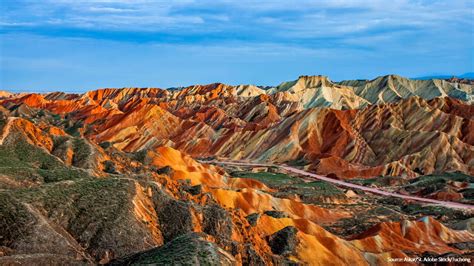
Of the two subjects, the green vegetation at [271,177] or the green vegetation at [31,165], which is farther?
the green vegetation at [271,177]

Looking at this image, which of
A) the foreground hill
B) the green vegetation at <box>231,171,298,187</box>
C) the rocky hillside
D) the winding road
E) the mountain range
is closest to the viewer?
the foreground hill

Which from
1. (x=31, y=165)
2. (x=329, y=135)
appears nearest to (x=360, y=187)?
(x=329, y=135)

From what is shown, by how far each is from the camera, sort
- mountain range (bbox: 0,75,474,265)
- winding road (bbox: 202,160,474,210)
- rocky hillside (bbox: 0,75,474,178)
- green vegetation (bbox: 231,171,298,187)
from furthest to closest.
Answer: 1. rocky hillside (bbox: 0,75,474,178)
2. green vegetation (bbox: 231,171,298,187)
3. winding road (bbox: 202,160,474,210)
4. mountain range (bbox: 0,75,474,265)

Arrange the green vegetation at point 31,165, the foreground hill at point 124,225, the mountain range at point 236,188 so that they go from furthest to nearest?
the green vegetation at point 31,165 < the mountain range at point 236,188 < the foreground hill at point 124,225

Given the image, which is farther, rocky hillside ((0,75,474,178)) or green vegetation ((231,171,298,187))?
rocky hillside ((0,75,474,178))

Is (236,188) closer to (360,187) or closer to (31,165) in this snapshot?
(31,165)

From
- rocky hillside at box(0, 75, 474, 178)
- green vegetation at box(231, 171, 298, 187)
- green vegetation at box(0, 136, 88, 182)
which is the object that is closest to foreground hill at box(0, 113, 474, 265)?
green vegetation at box(0, 136, 88, 182)

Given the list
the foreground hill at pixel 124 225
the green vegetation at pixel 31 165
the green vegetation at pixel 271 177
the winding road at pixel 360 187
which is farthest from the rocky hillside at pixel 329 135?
the foreground hill at pixel 124 225

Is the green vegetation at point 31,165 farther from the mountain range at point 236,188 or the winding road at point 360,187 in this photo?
the winding road at point 360,187

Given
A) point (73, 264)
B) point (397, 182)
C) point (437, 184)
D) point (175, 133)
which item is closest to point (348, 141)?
point (397, 182)

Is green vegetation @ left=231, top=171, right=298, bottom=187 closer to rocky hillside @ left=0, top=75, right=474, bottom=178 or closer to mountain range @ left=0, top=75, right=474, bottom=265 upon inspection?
mountain range @ left=0, top=75, right=474, bottom=265

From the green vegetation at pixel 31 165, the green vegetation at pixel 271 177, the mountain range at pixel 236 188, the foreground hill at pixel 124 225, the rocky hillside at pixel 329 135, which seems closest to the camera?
the foreground hill at pixel 124 225
